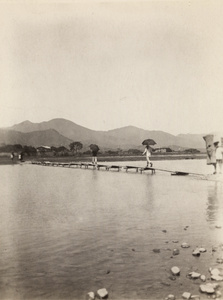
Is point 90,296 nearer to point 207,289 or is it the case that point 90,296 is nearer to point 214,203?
point 207,289

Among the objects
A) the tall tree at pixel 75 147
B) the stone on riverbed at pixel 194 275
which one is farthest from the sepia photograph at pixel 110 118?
the tall tree at pixel 75 147

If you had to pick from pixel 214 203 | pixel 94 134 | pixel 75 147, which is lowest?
pixel 214 203

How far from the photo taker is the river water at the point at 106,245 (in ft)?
12.7

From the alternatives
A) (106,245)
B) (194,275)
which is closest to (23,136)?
(106,245)

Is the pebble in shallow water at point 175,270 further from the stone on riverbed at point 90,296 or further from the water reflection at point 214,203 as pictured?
the water reflection at point 214,203

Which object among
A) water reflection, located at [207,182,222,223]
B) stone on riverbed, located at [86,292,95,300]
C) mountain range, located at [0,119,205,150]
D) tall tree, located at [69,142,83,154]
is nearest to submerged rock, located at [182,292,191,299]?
stone on riverbed, located at [86,292,95,300]

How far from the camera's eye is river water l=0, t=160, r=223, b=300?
387 centimetres

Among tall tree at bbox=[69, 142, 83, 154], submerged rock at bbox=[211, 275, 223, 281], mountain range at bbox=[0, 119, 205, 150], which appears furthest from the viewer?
tall tree at bbox=[69, 142, 83, 154]

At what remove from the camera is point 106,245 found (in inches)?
195

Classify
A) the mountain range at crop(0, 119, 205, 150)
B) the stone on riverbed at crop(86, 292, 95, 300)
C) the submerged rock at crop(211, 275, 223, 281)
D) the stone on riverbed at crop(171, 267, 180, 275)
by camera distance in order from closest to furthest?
the stone on riverbed at crop(86, 292, 95, 300), the submerged rock at crop(211, 275, 223, 281), the stone on riverbed at crop(171, 267, 180, 275), the mountain range at crop(0, 119, 205, 150)

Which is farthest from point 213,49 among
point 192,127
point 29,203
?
point 29,203

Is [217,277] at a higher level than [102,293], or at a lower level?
higher

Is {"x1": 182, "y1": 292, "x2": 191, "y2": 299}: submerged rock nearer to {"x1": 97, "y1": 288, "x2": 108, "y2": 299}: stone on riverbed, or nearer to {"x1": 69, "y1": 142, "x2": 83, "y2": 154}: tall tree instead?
{"x1": 97, "y1": 288, "x2": 108, "y2": 299}: stone on riverbed

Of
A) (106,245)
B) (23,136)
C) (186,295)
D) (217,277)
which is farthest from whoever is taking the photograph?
(23,136)
